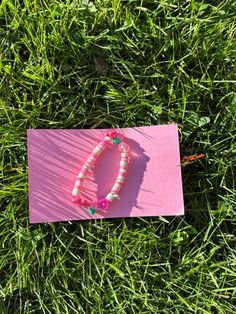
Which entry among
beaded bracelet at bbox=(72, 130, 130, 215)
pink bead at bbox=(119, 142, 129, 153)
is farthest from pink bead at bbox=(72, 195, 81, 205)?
pink bead at bbox=(119, 142, 129, 153)

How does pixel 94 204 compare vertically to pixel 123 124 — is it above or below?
below

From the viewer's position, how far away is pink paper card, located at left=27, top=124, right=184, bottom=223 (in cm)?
134

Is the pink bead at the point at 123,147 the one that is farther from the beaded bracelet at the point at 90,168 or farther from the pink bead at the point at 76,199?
the pink bead at the point at 76,199

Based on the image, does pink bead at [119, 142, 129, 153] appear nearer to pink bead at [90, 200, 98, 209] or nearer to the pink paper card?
the pink paper card

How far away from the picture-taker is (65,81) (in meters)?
1.37

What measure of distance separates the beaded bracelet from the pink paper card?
0.02 meters

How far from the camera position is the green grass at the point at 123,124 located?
4.39ft

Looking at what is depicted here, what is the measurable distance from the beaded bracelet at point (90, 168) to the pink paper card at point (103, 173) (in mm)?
17

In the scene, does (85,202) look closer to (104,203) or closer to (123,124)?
(104,203)

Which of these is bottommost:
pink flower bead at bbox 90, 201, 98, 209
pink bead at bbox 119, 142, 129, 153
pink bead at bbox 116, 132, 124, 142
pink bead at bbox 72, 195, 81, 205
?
pink flower bead at bbox 90, 201, 98, 209

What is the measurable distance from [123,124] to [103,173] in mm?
141

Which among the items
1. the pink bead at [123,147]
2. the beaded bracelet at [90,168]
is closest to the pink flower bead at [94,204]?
the beaded bracelet at [90,168]

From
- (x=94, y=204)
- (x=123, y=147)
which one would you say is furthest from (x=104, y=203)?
(x=123, y=147)

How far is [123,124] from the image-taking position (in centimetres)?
137
